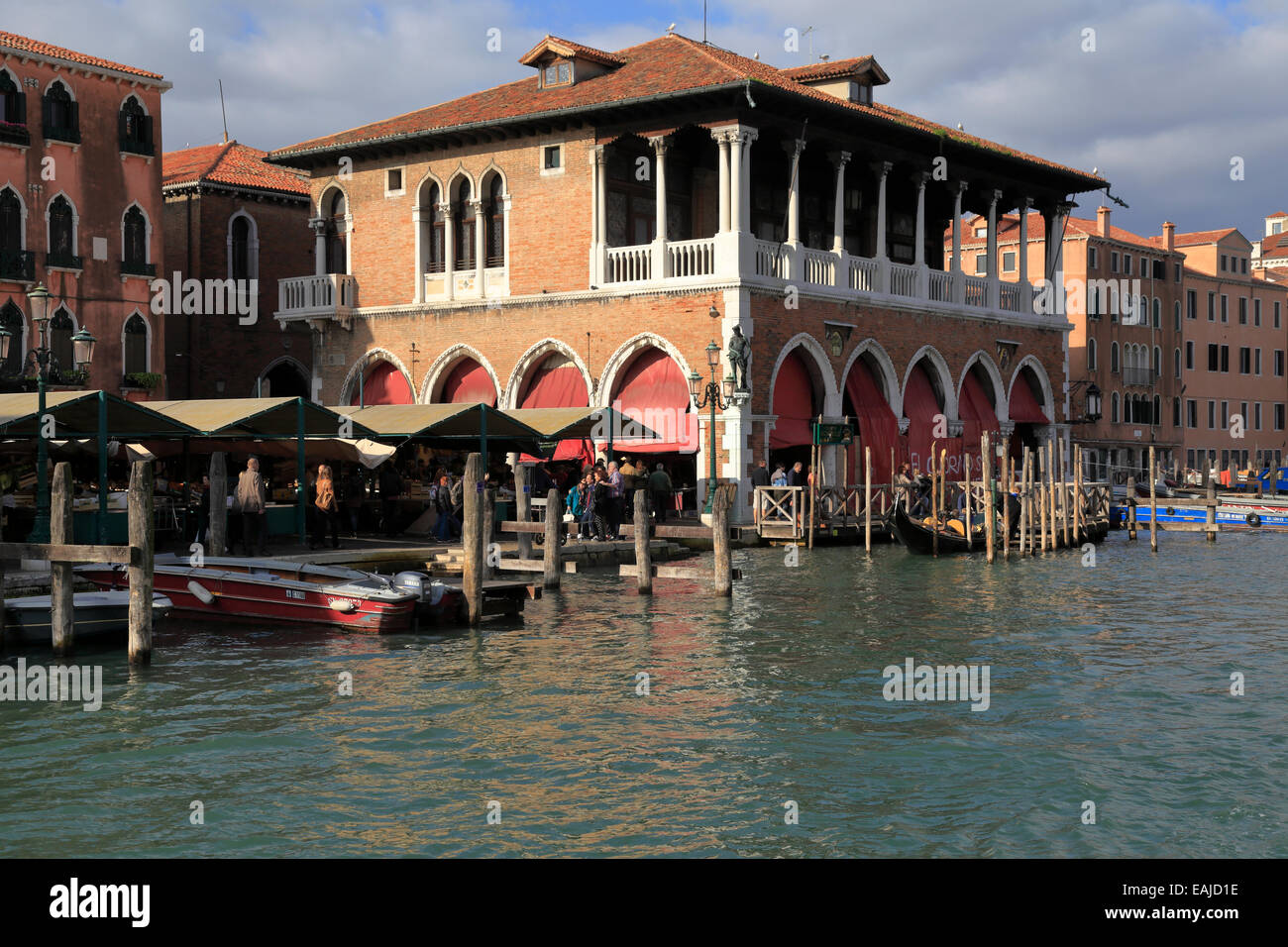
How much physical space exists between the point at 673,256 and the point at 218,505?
10546 millimetres

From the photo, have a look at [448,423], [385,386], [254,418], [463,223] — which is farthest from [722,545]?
[385,386]

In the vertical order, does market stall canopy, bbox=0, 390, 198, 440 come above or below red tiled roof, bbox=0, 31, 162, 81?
below

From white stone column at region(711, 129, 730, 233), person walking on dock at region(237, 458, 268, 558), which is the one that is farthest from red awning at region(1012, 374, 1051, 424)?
person walking on dock at region(237, 458, 268, 558)

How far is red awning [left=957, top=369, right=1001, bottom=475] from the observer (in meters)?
30.8

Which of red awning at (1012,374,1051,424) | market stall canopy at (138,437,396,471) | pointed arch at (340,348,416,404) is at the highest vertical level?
pointed arch at (340,348,416,404)

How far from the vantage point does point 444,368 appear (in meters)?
29.0

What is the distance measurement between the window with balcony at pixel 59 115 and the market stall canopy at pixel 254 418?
10276mm

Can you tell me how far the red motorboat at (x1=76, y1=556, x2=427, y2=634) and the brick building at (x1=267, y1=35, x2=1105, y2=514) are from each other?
35.8 ft

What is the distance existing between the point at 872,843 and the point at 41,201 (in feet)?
80.7

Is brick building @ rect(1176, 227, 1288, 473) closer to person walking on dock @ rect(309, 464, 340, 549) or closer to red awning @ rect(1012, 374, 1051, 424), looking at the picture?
red awning @ rect(1012, 374, 1051, 424)

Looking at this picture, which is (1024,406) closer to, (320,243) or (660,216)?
(660,216)

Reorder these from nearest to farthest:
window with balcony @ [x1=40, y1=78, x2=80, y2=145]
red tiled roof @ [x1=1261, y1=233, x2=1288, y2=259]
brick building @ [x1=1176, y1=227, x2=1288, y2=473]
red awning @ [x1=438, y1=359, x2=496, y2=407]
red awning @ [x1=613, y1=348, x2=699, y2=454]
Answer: red awning @ [x1=613, y1=348, x2=699, y2=454]
window with balcony @ [x1=40, y1=78, x2=80, y2=145]
red awning @ [x1=438, y1=359, x2=496, y2=407]
brick building @ [x1=1176, y1=227, x2=1288, y2=473]
red tiled roof @ [x1=1261, y1=233, x2=1288, y2=259]

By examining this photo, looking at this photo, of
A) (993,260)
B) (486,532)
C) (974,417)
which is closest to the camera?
(486,532)
